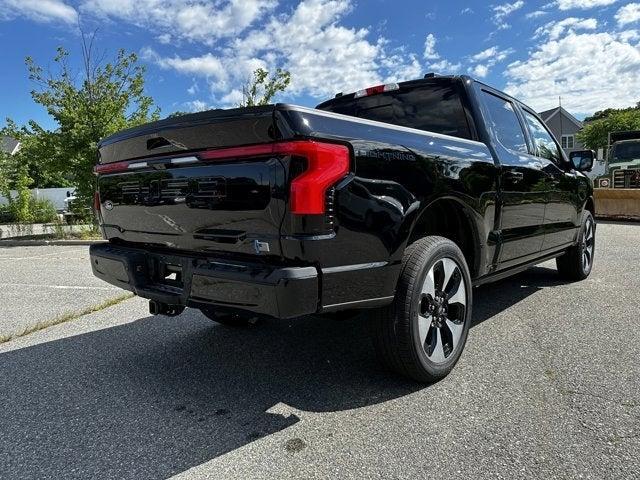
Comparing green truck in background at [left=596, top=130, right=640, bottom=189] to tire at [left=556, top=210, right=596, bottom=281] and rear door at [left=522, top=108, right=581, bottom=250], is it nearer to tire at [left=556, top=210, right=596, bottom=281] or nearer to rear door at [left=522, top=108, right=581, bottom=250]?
tire at [left=556, top=210, right=596, bottom=281]

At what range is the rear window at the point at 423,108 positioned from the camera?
11.4ft

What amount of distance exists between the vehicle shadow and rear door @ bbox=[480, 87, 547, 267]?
76 centimetres

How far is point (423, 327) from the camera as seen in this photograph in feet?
8.86

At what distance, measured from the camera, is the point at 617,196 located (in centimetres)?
1305

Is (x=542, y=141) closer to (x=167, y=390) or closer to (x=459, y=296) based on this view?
(x=459, y=296)

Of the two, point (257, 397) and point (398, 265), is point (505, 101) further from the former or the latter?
point (257, 397)

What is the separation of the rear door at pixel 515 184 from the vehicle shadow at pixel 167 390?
29.8 inches

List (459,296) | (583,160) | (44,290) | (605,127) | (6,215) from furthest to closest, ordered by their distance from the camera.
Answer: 1. (605,127)
2. (6,215)
3. (44,290)
4. (583,160)
5. (459,296)

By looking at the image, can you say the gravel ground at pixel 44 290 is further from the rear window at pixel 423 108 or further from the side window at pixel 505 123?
the side window at pixel 505 123

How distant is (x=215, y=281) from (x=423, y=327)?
122cm

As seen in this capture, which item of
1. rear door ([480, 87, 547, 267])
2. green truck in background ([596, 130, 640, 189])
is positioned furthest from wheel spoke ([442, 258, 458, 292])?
green truck in background ([596, 130, 640, 189])

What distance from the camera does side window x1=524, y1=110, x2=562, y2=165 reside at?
4.37m

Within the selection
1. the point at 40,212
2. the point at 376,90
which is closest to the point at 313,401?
the point at 376,90

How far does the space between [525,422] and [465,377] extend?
0.57m
